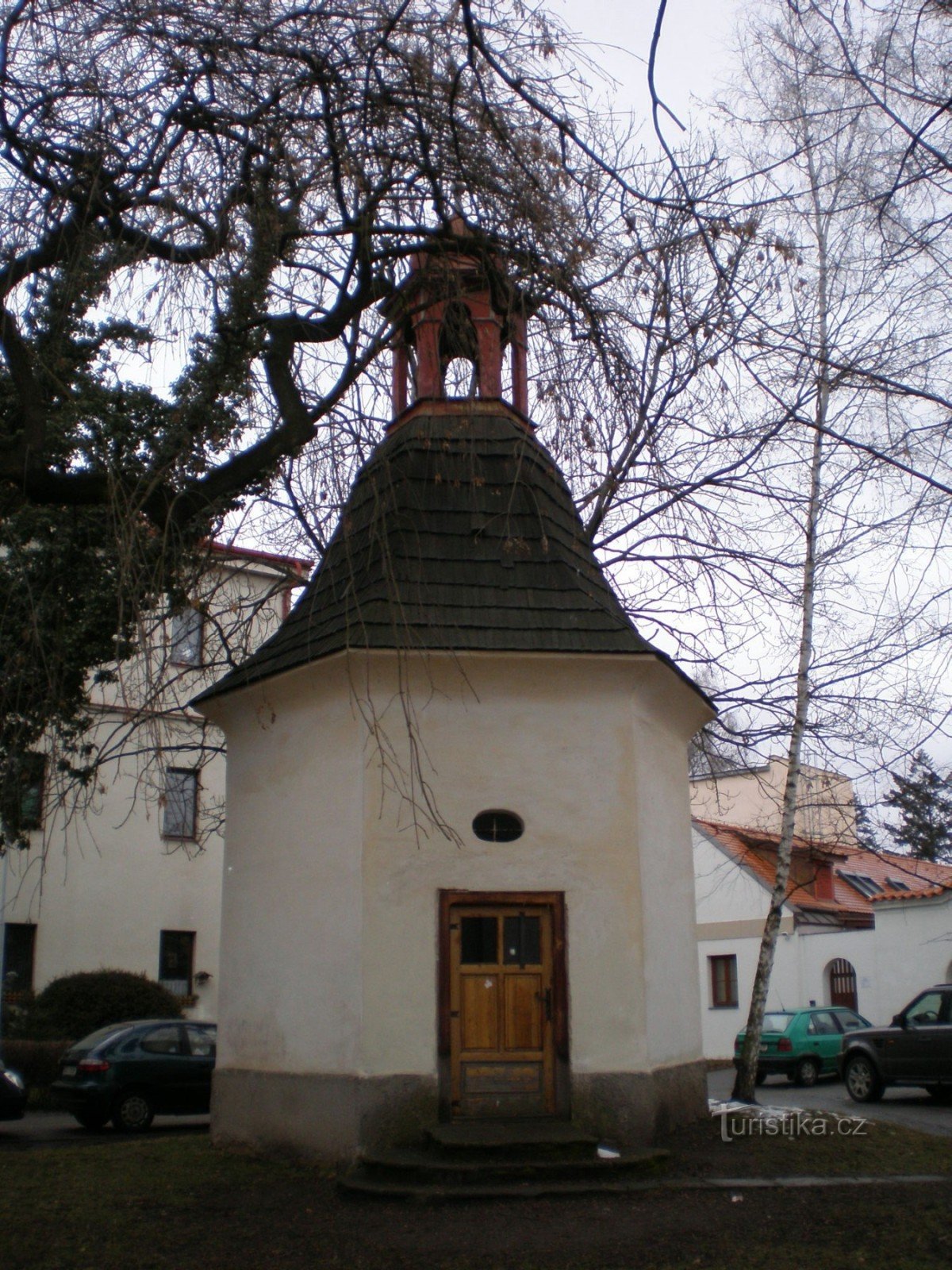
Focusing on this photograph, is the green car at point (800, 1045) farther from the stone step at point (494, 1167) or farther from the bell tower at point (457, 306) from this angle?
the bell tower at point (457, 306)

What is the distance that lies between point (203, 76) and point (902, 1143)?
36.5 feet

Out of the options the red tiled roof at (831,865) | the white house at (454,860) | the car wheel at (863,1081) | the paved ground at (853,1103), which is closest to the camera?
the white house at (454,860)

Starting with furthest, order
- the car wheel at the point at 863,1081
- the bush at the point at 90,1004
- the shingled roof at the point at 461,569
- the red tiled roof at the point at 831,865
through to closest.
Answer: the red tiled roof at the point at 831,865 < the bush at the point at 90,1004 < the car wheel at the point at 863,1081 < the shingled roof at the point at 461,569

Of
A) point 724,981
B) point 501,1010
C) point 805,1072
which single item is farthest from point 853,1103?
point 724,981

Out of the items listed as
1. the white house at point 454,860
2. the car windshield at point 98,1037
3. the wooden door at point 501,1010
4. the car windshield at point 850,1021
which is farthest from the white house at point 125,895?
the car windshield at point 850,1021

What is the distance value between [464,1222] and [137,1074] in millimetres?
9144

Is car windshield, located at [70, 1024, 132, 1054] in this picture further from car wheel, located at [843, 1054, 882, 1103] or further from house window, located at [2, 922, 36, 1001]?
car wheel, located at [843, 1054, 882, 1103]

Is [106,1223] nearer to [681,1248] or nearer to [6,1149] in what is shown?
[681,1248]

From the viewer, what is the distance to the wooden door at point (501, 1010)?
10320mm

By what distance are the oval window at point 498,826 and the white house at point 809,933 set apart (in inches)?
549

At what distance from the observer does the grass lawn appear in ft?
23.9

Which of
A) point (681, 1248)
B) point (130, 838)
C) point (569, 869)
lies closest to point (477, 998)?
point (569, 869)

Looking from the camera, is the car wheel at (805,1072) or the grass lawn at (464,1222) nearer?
the grass lawn at (464,1222)

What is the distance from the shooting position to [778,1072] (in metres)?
22.5
